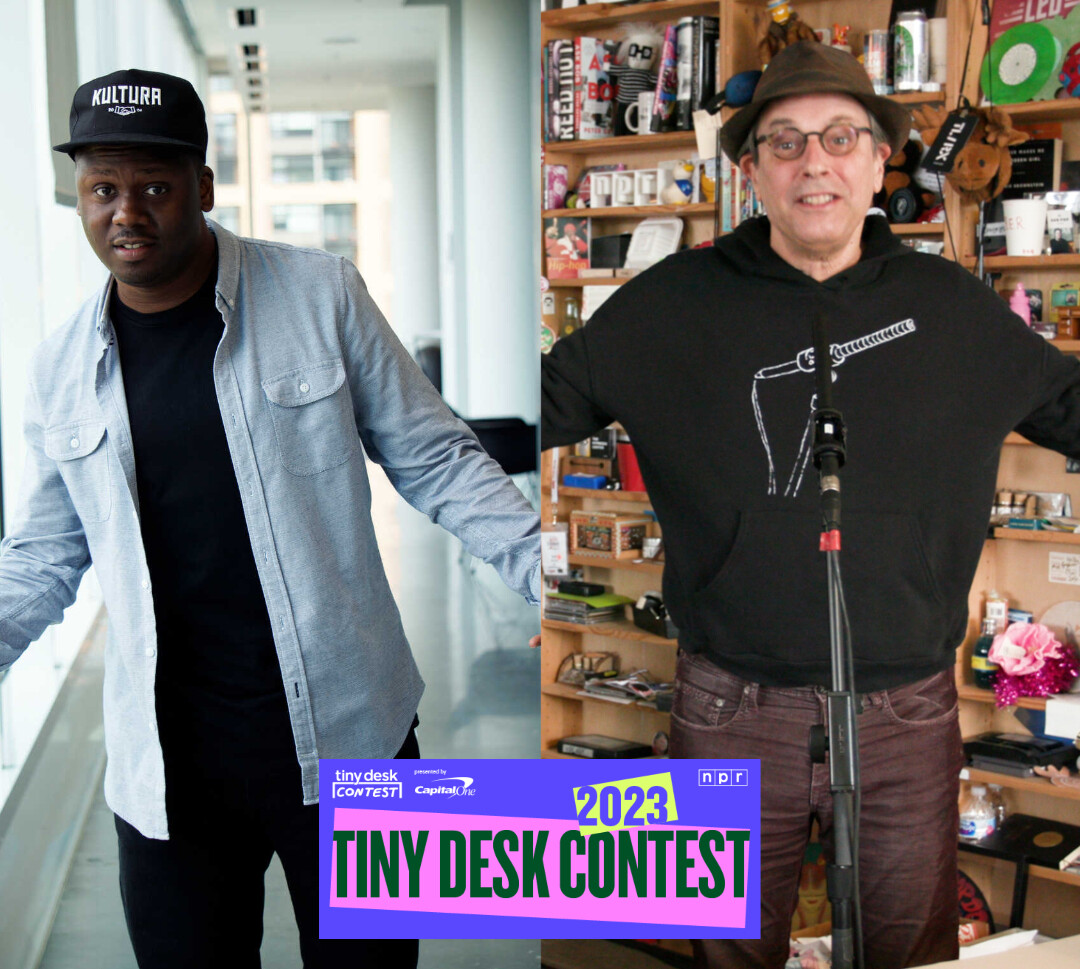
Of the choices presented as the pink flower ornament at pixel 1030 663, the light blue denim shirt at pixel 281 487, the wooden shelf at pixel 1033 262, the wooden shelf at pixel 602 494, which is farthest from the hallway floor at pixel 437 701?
the wooden shelf at pixel 1033 262

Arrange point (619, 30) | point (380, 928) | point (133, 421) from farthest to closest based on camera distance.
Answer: point (619, 30) < point (380, 928) < point (133, 421)

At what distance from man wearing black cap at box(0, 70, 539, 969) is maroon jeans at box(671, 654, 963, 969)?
47 cm

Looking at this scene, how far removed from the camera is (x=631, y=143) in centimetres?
161

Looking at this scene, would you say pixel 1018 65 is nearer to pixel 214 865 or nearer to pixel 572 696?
pixel 572 696

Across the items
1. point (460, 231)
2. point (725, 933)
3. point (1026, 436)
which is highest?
point (460, 231)

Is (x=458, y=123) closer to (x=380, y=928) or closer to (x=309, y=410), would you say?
(x=309, y=410)

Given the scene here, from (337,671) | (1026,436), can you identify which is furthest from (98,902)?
(1026,436)

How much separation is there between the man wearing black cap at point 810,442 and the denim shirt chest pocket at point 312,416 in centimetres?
37

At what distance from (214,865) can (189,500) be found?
1.61 feet

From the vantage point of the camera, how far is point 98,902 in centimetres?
154

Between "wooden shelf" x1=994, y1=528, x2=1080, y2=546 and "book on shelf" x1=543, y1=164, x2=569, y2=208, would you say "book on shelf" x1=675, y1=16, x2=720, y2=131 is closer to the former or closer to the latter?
"book on shelf" x1=543, y1=164, x2=569, y2=208

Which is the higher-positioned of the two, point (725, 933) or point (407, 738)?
point (407, 738)

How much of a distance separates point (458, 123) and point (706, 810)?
100cm

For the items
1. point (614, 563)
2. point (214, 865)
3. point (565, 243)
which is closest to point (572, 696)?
point (614, 563)
